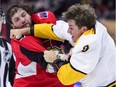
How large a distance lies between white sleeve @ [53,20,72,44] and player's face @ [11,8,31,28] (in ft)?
0.72

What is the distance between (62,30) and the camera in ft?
10.8

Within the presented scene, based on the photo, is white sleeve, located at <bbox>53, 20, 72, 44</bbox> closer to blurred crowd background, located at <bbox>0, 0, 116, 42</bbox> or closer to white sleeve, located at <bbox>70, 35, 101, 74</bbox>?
white sleeve, located at <bbox>70, 35, 101, 74</bbox>

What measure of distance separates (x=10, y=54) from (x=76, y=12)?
116 cm

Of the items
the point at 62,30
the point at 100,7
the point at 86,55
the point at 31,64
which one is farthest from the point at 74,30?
the point at 100,7

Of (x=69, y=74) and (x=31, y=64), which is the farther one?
(x=31, y=64)

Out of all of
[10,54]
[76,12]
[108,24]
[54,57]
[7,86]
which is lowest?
[108,24]

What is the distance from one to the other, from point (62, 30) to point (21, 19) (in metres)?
0.34

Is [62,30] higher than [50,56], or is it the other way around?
[62,30]

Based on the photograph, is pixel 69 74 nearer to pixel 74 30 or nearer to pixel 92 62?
pixel 92 62

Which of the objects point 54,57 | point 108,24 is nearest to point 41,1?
point 108,24

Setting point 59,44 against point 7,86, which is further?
point 7,86

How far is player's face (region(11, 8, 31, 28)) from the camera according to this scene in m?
3.36

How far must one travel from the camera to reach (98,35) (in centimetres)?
287

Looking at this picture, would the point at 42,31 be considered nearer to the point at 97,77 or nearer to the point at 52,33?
the point at 52,33
